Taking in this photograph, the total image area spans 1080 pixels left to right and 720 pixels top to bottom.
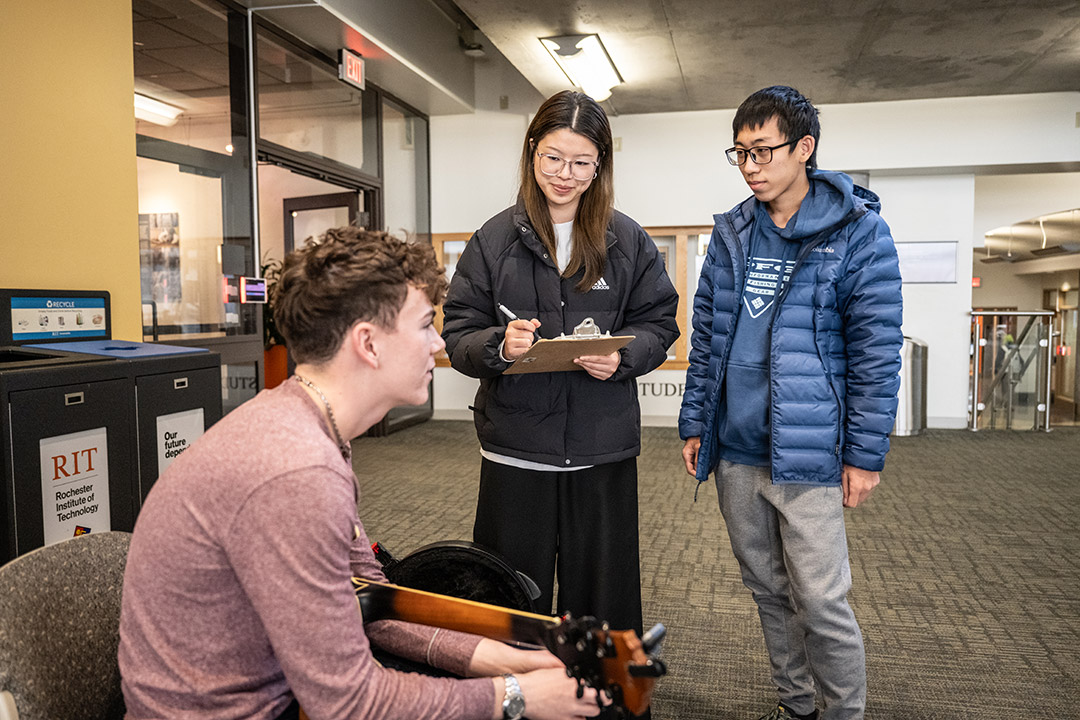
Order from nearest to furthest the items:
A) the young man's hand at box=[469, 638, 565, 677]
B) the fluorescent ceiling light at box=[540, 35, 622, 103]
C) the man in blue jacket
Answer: the young man's hand at box=[469, 638, 565, 677] < the man in blue jacket < the fluorescent ceiling light at box=[540, 35, 622, 103]

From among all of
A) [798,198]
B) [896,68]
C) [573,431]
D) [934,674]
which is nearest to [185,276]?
[573,431]

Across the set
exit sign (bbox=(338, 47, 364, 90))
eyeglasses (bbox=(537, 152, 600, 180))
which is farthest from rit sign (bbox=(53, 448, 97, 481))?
exit sign (bbox=(338, 47, 364, 90))

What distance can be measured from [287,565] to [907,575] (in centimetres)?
329

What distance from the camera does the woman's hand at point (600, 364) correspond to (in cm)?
185

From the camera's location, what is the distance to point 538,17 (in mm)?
5375

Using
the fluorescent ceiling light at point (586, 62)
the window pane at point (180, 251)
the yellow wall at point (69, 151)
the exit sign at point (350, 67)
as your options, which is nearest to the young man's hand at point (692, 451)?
the yellow wall at point (69, 151)

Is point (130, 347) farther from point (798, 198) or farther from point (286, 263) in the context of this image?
point (798, 198)

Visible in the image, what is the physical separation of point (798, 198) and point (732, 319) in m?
0.34

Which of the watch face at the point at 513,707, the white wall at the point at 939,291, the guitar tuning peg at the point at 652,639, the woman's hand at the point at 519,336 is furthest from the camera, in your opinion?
the white wall at the point at 939,291

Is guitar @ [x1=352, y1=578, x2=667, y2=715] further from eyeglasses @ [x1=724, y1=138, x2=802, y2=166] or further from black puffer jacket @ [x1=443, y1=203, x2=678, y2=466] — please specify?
eyeglasses @ [x1=724, y1=138, x2=802, y2=166]

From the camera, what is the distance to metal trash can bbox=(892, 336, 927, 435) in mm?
7285

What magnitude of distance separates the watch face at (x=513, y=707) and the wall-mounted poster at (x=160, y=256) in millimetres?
3696

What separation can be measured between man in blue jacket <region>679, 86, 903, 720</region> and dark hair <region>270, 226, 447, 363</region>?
3.64ft

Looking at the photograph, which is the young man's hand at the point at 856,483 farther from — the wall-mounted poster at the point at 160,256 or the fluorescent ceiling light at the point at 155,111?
the fluorescent ceiling light at the point at 155,111
